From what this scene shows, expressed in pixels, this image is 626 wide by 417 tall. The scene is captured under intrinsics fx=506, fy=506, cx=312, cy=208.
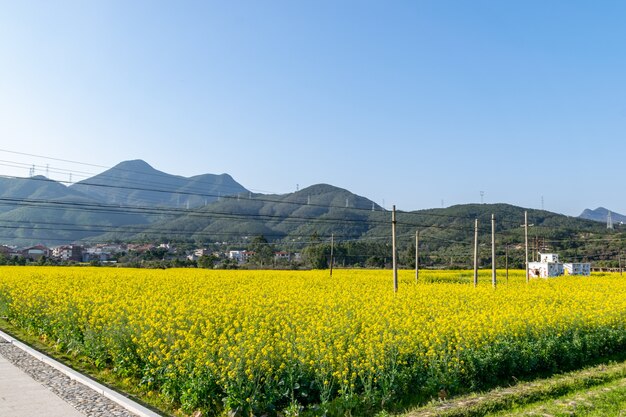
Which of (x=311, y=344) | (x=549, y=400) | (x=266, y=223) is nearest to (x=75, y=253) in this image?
(x=266, y=223)

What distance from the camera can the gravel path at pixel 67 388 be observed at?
8.39 meters

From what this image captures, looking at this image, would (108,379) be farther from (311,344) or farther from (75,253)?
(75,253)

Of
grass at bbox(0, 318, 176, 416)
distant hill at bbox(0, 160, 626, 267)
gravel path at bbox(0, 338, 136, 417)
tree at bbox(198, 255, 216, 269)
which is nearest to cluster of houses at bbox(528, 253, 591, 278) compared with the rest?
distant hill at bbox(0, 160, 626, 267)

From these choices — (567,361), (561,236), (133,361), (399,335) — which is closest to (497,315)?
(567,361)

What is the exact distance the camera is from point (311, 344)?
31.8ft

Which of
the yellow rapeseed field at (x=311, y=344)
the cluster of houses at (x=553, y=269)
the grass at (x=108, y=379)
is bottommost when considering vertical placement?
the grass at (x=108, y=379)

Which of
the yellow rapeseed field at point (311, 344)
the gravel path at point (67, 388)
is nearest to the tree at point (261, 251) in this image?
the yellow rapeseed field at point (311, 344)

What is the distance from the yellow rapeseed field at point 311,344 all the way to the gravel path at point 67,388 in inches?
35.2

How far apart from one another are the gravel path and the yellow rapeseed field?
0.90m

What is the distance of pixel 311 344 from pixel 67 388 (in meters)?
4.80

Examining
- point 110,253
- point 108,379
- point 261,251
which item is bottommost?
point 108,379

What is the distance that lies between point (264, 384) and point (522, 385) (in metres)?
5.69

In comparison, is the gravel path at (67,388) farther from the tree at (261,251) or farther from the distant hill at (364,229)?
the tree at (261,251)

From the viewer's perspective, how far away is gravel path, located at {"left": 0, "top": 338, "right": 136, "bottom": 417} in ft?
27.5
